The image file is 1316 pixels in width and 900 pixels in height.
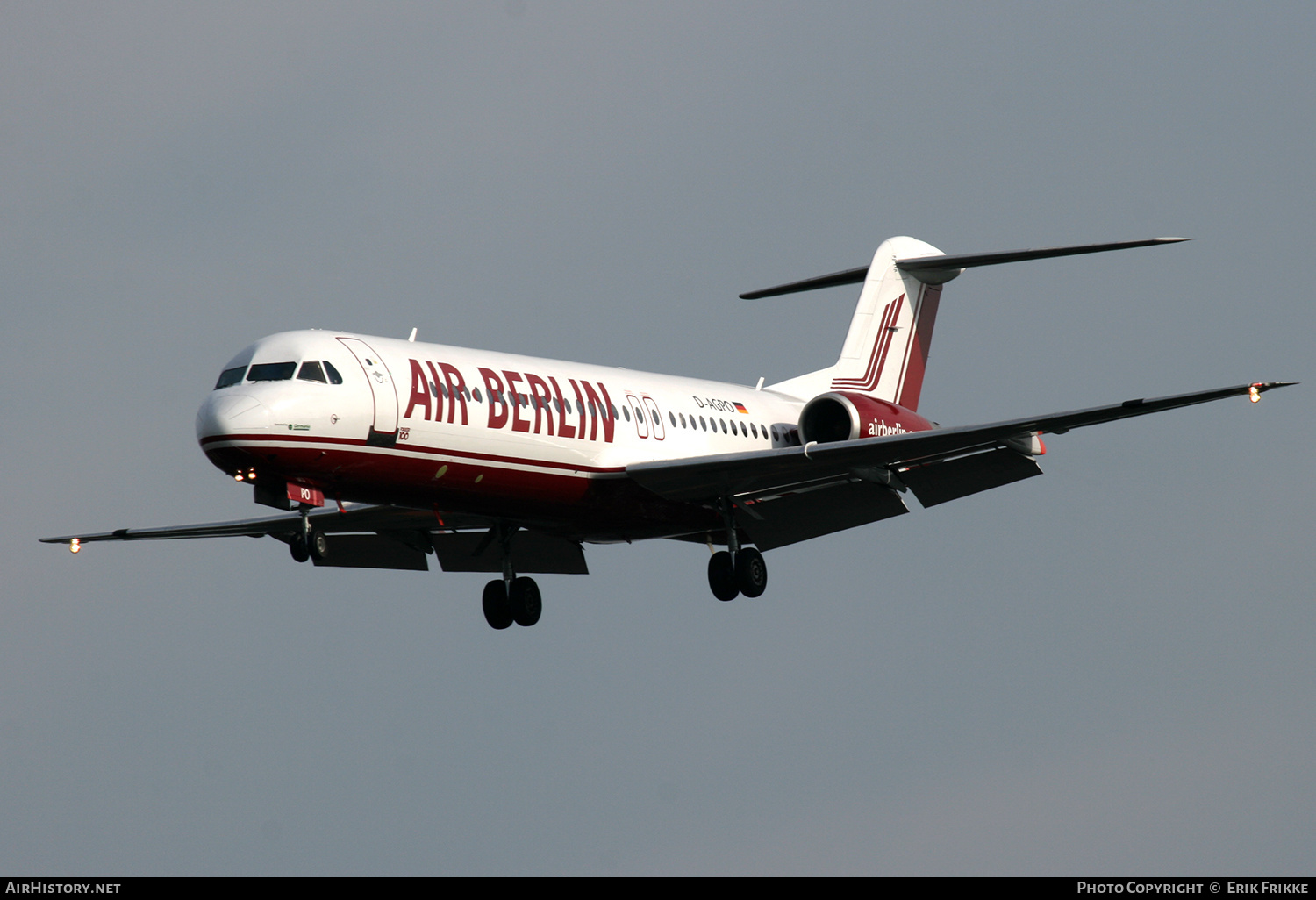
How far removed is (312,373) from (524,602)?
728cm

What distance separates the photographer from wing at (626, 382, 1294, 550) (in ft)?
89.8

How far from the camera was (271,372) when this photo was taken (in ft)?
81.4

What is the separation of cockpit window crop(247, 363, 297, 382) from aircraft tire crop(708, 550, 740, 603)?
27.2 feet

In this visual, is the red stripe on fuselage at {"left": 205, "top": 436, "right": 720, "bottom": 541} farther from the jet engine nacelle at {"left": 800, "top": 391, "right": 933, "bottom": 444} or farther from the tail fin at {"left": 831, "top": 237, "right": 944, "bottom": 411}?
the tail fin at {"left": 831, "top": 237, "right": 944, "bottom": 411}

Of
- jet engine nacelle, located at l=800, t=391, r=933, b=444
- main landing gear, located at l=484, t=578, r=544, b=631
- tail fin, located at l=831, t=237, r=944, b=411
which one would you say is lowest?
main landing gear, located at l=484, t=578, r=544, b=631

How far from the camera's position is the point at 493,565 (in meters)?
31.8

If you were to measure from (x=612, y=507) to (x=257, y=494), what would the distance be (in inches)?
238

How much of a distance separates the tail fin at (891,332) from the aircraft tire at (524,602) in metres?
7.66

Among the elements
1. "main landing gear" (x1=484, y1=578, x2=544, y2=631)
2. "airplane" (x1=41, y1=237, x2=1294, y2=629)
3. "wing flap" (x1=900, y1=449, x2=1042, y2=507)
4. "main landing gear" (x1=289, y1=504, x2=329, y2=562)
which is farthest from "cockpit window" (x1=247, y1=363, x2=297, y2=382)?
"wing flap" (x1=900, y1=449, x2=1042, y2=507)

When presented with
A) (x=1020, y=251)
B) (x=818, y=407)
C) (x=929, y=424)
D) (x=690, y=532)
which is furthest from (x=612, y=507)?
(x=1020, y=251)

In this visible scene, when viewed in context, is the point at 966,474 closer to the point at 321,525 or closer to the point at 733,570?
the point at 733,570

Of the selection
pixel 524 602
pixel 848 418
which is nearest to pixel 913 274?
pixel 848 418

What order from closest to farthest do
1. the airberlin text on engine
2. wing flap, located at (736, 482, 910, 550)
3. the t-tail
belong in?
the airberlin text on engine → wing flap, located at (736, 482, 910, 550) → the t-tail

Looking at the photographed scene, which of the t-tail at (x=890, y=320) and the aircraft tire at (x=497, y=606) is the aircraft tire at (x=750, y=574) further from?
the t-tail at (x=890, y=320)
